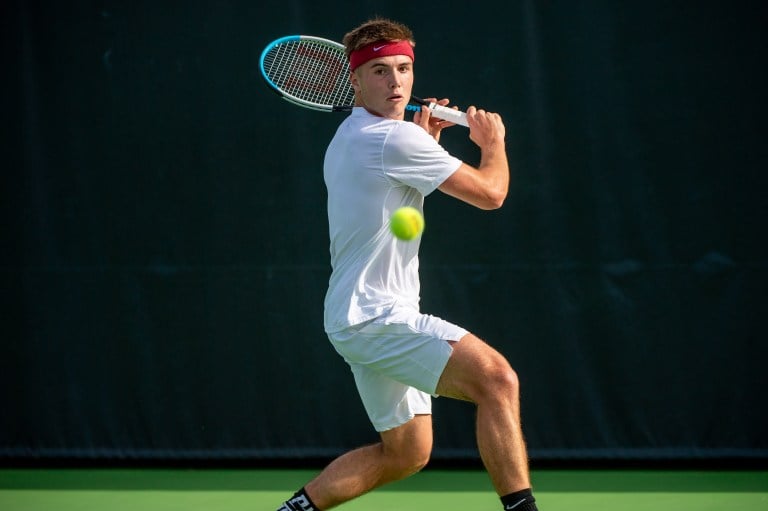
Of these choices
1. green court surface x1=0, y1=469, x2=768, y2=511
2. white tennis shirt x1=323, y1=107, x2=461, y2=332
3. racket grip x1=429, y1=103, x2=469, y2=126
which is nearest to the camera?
white tennis shirt x1=323, y1=107, x2=461, y2=332

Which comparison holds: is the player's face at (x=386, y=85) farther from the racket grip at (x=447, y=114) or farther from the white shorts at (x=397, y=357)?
the white shorts at (x=397, y=357)

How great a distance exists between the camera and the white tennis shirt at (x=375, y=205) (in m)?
3.38

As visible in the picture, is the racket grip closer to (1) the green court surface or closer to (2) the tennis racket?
(2) the tennis racket

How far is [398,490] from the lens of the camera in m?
4.72

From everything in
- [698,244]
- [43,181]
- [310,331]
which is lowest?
[310,331]

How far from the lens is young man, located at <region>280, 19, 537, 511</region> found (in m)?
3.19

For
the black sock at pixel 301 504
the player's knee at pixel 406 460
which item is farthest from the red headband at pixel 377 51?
the black sock at pixel 301 504

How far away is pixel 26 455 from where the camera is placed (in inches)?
210

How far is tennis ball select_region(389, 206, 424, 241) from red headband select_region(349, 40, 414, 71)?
506 millimetres

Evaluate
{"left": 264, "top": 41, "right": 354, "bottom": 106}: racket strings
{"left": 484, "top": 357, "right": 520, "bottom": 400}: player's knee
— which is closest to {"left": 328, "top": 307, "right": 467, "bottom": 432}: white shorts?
{"left": 484, "top": 357, "right": 520, "bottom": 400}: player's knee

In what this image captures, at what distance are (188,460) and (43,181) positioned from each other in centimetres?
141

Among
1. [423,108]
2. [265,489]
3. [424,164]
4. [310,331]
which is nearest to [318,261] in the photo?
[310,331]

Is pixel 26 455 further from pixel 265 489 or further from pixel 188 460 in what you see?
pixel 265 489

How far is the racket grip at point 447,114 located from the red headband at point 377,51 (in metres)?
0.23
